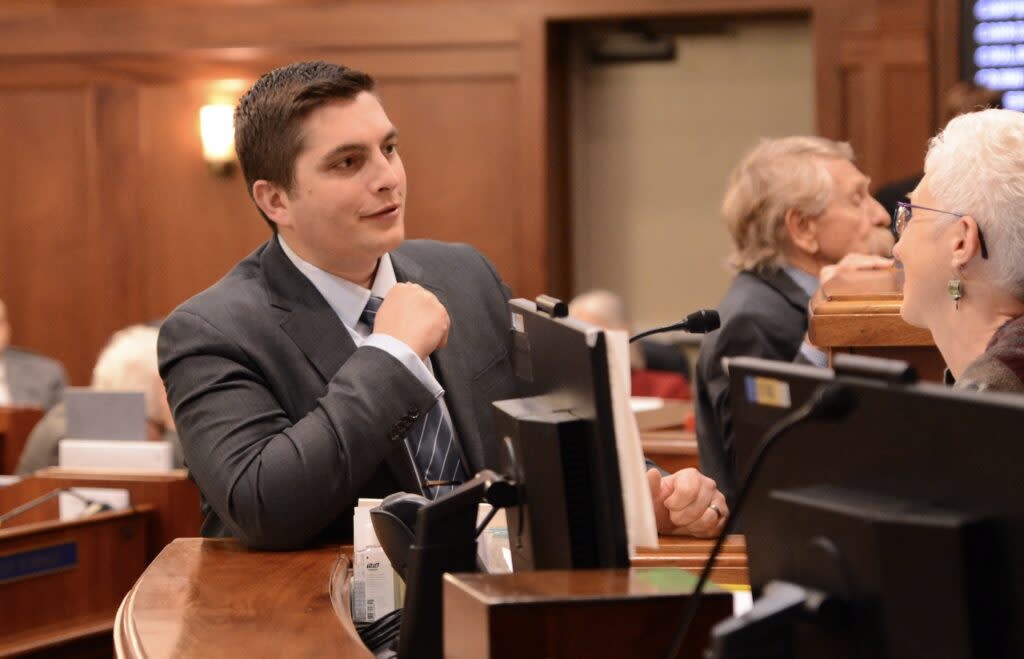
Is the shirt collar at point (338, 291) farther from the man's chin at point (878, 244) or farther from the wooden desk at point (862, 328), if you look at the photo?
the man's chin at point (878, 244)

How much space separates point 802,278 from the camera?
3969 mm

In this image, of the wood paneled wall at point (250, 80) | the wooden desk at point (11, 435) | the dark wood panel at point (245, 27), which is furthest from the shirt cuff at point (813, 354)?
the dark wood panel at point (245, 27)

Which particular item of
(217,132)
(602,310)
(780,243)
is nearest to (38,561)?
(780,243)

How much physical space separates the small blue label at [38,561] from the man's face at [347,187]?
1802 millimetres

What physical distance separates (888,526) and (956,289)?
1.04 meters

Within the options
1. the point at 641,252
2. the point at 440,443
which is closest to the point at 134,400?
the point at 440,443

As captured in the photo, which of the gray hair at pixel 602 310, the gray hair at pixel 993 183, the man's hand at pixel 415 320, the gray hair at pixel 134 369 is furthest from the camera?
the gray hair at pixel 602 310

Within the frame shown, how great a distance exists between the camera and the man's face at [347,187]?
7.78 feet

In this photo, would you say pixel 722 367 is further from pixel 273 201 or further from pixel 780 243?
pixel 273 201

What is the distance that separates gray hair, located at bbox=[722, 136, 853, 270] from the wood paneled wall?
8.96 ft

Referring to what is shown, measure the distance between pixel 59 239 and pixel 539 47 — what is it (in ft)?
9.60

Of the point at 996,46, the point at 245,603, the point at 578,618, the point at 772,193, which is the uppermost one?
the point at 996,46

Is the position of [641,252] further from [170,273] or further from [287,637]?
[287,637]

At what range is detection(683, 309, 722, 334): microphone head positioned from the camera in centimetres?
188
